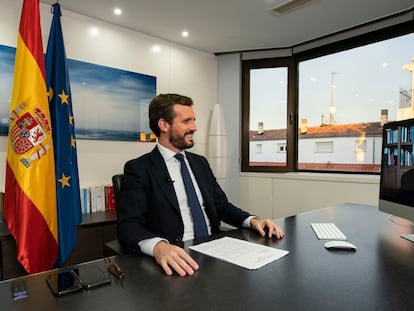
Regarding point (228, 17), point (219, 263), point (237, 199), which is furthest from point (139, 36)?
point (219, 263)

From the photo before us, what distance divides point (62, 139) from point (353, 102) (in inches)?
118

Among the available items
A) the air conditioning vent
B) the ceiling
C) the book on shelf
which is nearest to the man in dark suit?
the book on shelf

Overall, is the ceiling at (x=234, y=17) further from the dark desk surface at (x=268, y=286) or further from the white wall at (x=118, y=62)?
the dark desk surface at (x=268, y=286)

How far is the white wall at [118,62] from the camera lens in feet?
8.65

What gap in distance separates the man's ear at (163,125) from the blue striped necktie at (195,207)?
25 centimetres

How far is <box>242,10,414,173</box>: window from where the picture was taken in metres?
3.09

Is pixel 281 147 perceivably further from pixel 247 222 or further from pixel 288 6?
pixel 247 222

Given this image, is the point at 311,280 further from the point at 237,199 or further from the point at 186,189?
the point at 237,199

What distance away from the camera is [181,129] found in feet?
5.67

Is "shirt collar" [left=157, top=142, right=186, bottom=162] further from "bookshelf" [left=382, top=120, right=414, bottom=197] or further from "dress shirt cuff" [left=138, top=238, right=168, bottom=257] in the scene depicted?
"bookshelf" [left=382, top=120, right=414, bottom=197]

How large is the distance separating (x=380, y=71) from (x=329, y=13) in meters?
0.90

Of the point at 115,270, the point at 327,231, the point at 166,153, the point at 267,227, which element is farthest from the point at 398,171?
the point at 115,270

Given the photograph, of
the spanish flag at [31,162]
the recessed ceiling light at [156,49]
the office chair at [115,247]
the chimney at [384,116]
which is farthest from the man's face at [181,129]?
the chimney at [384,116]

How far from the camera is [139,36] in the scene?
3.27 metres
